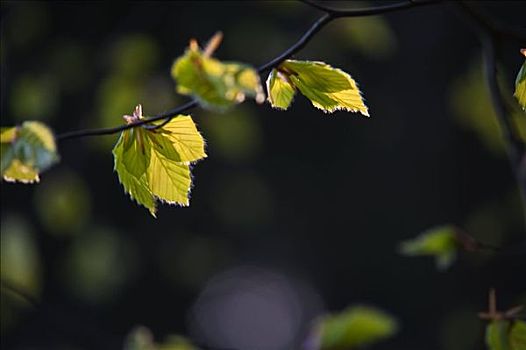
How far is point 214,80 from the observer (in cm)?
57

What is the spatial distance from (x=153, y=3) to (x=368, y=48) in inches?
30.2

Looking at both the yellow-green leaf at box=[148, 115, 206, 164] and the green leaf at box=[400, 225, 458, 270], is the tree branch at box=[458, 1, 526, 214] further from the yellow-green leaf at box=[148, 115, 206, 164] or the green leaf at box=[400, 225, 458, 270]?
the yellow-green leaf at box=[148, 115, 206, 164]

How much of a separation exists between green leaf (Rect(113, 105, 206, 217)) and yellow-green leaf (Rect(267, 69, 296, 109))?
6 centimetres

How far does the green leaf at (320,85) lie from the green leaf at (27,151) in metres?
0.16

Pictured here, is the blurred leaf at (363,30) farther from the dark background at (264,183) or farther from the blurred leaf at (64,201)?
the blurred leaf at (64,201)

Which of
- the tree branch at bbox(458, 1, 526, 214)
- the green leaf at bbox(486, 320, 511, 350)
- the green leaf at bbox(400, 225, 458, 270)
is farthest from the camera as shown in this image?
the green leaf at bbox(400, 225, 458, 270)

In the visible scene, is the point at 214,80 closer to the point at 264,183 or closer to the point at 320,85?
the point at 320,85

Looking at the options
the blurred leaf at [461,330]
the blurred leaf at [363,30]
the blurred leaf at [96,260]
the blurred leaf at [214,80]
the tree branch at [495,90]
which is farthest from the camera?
the blurred leaf at [461,330]

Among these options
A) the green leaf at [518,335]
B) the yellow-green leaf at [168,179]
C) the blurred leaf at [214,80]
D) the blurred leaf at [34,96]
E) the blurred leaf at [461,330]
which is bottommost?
the blurred leaf at [461,330]

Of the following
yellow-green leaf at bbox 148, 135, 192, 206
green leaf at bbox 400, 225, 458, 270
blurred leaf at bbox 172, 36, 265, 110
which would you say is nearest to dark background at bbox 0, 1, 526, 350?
green leaf at bbox 400, 225, 458, 270

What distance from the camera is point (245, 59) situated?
10.5ft

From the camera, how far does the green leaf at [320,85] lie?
68cm

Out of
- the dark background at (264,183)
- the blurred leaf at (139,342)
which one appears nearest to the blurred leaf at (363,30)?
the dark background at (264,183)

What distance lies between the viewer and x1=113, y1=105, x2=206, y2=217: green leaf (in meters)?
0.68
